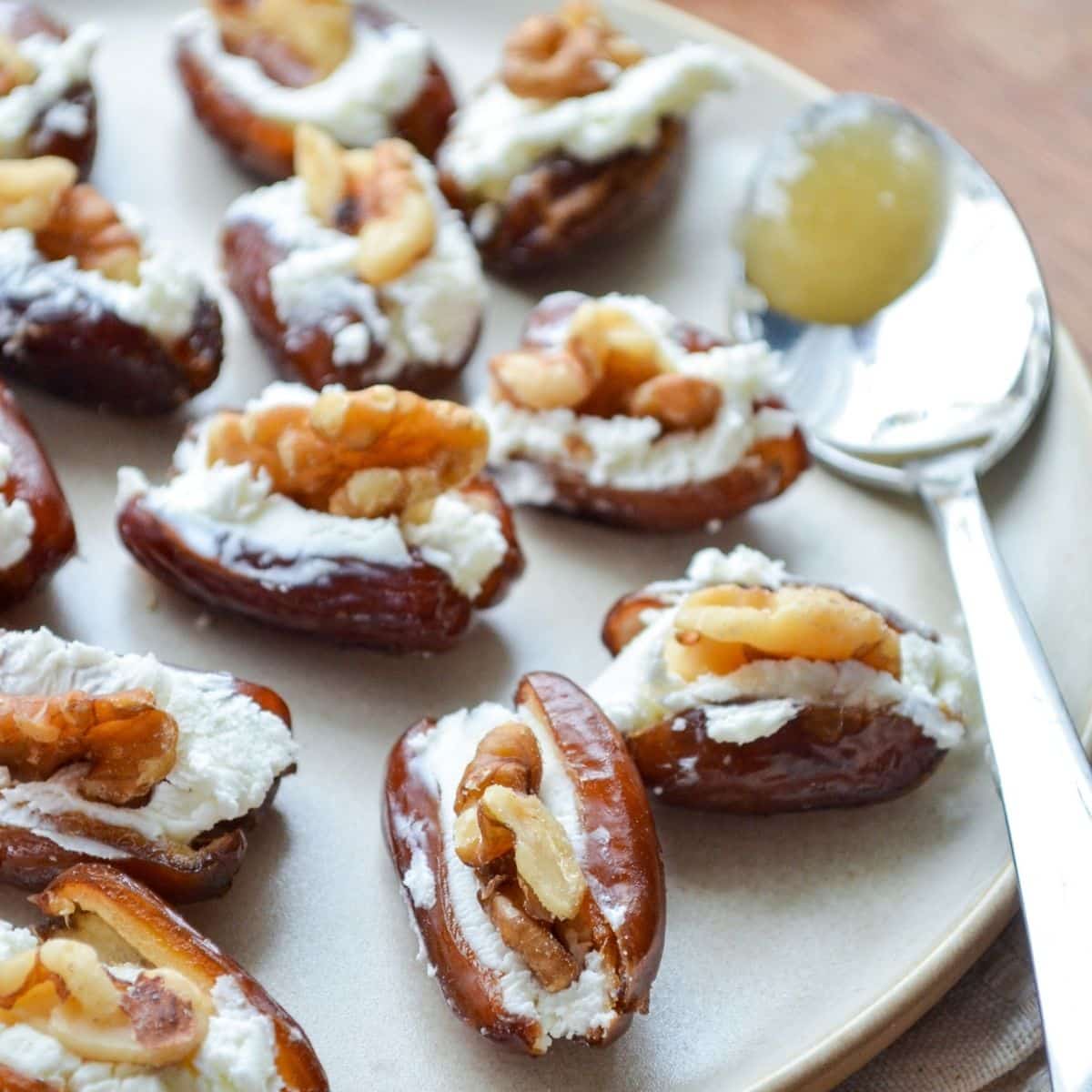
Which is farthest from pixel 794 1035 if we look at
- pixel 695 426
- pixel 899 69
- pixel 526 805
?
pixel 899 69

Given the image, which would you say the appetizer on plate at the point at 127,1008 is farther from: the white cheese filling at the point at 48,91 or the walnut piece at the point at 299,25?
the walnut piece at the point at 299,25

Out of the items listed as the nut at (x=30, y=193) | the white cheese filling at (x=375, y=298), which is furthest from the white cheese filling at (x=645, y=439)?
the nut at (x=30, y=193)

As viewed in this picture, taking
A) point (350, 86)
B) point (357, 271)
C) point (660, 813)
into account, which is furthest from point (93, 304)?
point (660, 813)

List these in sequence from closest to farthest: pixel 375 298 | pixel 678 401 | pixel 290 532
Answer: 1. pixel 290 532
2. pixel 678 401
3. pixel 375 298

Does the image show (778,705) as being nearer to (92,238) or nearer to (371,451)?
(371,451)

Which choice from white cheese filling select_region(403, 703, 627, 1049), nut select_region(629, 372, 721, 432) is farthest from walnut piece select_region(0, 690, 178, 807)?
nut select_region(629, 372, 721, 432)

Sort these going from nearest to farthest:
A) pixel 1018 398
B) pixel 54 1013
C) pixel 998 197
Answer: pixel 54 1013
pixel 1018 398
pixel 998 197

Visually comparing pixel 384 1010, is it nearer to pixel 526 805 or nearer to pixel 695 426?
pixel 526 805
